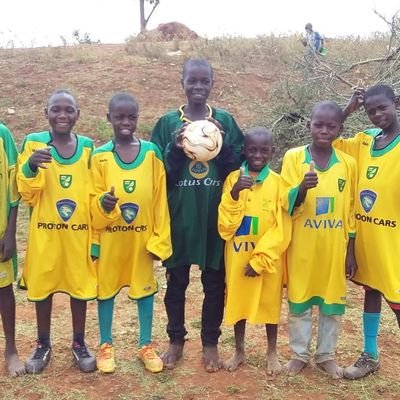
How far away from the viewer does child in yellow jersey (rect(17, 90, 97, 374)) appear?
3029 millimetres

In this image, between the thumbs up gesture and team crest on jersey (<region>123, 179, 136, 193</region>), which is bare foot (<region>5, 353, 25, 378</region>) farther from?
the thumbs up gesture

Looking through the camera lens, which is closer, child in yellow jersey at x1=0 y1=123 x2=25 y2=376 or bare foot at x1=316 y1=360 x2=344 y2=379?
child in yellow jersey at x1=0 y1=123 x2=25 y2=376

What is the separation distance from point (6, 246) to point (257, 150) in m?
1.47

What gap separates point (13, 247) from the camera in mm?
3055

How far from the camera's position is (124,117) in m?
3.09

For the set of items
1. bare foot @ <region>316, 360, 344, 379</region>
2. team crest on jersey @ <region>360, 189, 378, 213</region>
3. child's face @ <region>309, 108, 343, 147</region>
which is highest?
child's face @ <region>309, 108, 343, 147</region>

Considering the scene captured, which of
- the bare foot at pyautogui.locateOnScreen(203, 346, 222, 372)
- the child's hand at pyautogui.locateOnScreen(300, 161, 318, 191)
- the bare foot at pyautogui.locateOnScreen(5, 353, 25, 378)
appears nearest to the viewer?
the child's hand at pyautogui.locateOnScreen(300, 161, 318, 191)

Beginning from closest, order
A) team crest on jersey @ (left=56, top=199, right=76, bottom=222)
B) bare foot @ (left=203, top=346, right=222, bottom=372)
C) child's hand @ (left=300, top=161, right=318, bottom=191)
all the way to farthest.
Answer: child's hand @ (left=300, top=161, right=318, bottom=191), team crest on jersey @ (left=56, top=199, right=76, bottom=222), bare foot @ (left=203, top=346, right=222, bottom=372)

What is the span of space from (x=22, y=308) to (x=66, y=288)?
146 centimetres

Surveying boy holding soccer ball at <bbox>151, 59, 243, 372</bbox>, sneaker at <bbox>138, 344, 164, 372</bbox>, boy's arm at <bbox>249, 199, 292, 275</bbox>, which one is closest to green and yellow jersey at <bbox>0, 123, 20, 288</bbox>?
boy holding soccer ball at <bbox>151, 59, 243, 372</bbox>

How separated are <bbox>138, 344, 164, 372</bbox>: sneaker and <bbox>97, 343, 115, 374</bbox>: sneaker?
0.19 meters

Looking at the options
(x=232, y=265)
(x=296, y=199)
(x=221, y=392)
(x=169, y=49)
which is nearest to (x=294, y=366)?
(x=221, y=392)

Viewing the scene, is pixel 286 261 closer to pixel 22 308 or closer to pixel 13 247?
pixel 13 247

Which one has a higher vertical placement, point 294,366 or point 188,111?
point 188,111
